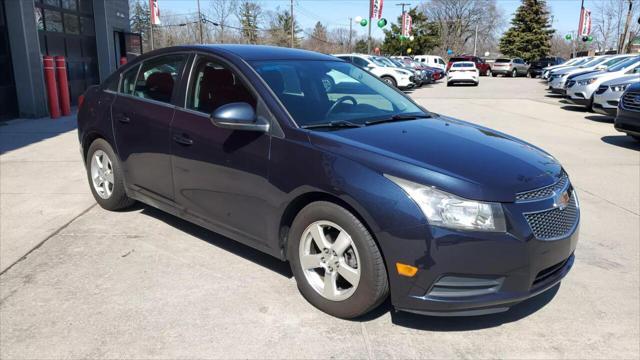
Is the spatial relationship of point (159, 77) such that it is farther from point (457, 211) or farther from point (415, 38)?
point (415, 38)

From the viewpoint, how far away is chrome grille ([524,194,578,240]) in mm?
2861

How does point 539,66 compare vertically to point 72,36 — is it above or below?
below

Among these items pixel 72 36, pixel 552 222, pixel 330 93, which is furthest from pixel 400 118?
pixel 72 36

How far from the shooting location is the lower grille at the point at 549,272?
2938 millimetres

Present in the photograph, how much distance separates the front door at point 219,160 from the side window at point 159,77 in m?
0.25

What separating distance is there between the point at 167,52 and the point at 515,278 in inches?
131

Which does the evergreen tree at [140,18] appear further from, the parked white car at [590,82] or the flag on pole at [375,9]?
the parked white car at [590,82]

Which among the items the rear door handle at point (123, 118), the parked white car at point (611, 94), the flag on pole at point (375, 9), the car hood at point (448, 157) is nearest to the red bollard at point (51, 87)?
the rear door handle at point (123, 118)

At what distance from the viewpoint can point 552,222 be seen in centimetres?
299

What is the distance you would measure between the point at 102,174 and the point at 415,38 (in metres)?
67.3

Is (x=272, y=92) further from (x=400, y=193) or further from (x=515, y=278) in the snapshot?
(x=515, y=278)

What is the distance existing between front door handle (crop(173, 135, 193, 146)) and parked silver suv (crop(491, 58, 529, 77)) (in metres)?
44.9

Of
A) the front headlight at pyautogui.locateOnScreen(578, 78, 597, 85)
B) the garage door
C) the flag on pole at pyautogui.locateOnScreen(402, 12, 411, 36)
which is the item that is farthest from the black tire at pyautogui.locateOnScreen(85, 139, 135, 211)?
the flag on pole at pyautogui.locateOnScreen(402, 12, 411, 36)

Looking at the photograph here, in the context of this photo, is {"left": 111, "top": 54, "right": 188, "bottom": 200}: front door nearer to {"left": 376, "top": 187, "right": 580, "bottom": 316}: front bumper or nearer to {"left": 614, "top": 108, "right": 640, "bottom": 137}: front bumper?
{"left": 376, "top": 187, "right": 580, "bottom": 316}: front bumper
